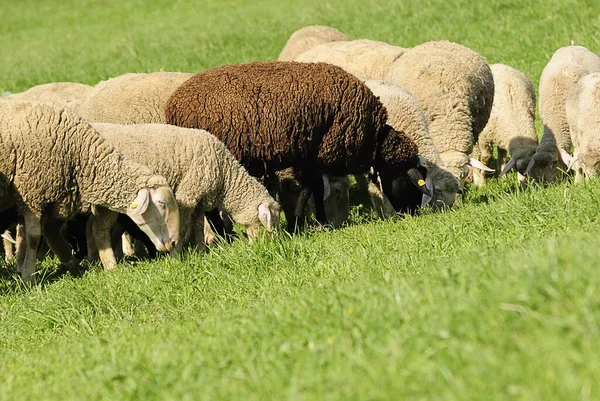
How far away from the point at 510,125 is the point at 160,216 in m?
5.66

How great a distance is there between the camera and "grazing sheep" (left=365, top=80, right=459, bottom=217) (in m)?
10.4

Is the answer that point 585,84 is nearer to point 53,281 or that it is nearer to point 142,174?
point 142,174

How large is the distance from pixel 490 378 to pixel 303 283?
3.18m

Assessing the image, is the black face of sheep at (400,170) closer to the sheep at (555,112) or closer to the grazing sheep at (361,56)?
the sheep at (555,112)

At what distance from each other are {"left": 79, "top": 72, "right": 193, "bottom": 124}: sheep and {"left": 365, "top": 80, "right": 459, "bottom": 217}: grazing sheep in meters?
2.49

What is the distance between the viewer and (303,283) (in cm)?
606

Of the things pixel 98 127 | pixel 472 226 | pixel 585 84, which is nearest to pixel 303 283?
pixel 472 226

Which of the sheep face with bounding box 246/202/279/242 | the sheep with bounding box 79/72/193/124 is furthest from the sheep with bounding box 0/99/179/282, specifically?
the sheep with bounding box 79/72/193/124

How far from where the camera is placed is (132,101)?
34.3 feet

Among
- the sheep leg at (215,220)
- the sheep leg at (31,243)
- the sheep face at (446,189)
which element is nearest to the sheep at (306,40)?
the sheep face at (446,189)

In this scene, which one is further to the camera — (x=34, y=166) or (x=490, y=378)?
(x=34, y=166)

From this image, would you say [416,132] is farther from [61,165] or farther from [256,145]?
[61,165]

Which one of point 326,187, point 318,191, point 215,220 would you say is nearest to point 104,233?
point 215,220

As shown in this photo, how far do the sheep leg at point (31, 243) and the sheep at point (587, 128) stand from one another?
5444 mm
